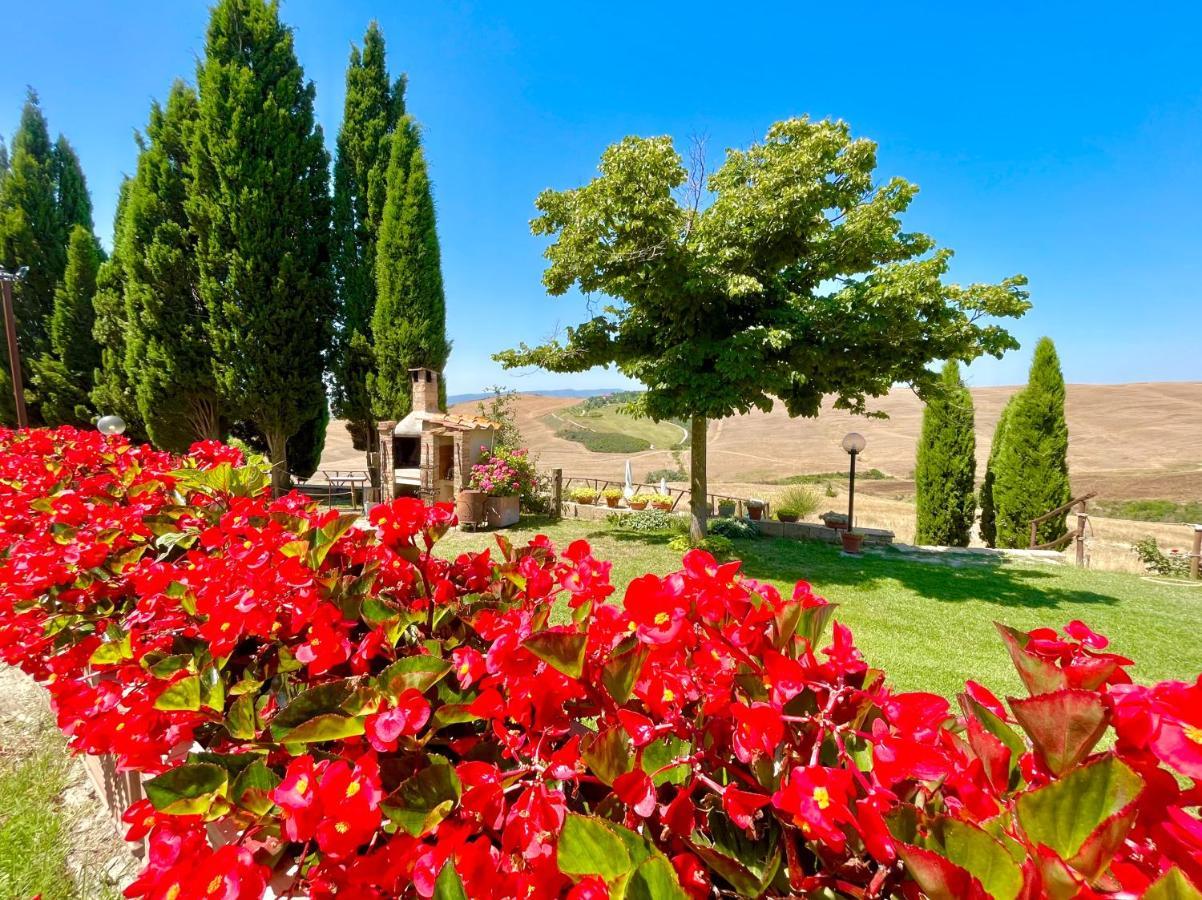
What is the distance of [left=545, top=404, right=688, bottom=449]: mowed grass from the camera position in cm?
4756

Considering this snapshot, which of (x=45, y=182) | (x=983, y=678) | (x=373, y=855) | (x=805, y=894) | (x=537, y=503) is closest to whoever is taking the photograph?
(x=805, y=894)

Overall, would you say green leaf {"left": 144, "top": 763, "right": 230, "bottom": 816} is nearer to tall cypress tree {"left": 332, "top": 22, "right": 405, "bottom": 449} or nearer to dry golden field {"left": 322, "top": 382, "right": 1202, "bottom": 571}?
dry golden field {"left": 322, "top": 382, "right": 1202, "bottom": 571}

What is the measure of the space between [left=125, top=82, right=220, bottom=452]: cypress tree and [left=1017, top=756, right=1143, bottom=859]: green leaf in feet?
49.7

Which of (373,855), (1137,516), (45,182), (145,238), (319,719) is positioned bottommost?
(1137,516)

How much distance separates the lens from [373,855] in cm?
68

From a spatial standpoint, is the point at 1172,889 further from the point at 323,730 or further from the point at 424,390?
the point at 424,390

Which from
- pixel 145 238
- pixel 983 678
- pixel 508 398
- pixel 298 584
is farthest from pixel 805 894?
pixel 145 238

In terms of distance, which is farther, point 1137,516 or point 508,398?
point 1137,516

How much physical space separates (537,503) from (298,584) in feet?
32.7

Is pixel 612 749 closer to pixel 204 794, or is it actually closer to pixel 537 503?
pixel 204 794

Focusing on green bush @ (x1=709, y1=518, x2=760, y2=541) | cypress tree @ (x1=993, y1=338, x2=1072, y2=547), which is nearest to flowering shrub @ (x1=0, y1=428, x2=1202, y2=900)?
green bush @ (x1=709, y1=518, x2=760, y2=541)

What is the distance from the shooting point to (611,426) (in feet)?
166

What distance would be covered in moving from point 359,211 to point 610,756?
16058mm

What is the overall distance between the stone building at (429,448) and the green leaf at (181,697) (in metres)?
9.45
